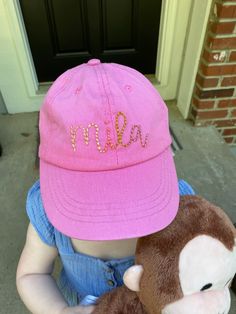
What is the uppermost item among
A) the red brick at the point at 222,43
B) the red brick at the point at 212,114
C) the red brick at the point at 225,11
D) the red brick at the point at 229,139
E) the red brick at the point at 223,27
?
the red brick at the point at 225,11

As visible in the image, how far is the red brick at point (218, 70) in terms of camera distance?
1.66m

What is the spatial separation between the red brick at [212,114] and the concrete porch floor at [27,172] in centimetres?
8

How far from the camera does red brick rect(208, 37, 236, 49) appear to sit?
5.10ft

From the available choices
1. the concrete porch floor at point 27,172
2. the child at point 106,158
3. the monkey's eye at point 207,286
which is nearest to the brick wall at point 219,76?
the concrete porch floor at point 27,172

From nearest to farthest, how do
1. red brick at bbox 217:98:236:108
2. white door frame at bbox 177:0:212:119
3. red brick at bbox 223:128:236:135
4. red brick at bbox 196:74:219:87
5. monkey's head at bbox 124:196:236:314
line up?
1. monkey's head at bbox 124:196:236:314
2. white door frame at bbox 177:0:212:119
3. red brick at bbox 196:74:219:87
4. red brick at bbox 217:98:236:108
5. red brick at bbox 223:128:236:135

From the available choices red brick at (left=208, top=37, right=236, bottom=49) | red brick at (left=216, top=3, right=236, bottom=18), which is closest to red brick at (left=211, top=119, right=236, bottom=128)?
red brick at (left=208, top=37, right=236, bottom=49)

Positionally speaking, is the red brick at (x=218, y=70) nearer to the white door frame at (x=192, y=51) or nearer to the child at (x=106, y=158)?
the white door frame at (x=192, y=51)

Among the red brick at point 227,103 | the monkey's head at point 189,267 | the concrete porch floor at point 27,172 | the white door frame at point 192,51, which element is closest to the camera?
the monkey's head at point 189,267

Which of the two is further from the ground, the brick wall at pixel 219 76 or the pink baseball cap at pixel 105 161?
the pink baseball cap at pixel 105 161

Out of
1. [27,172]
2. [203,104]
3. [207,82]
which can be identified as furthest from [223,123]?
[27,172]

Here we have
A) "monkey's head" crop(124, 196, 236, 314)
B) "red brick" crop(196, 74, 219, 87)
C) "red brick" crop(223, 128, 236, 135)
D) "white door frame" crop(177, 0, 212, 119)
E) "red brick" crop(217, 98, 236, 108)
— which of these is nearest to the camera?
"monkey's head" crop(124, 196, 236, 314)

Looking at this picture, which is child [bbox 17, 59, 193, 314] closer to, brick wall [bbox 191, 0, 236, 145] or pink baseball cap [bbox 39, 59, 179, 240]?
pink baseball cap [bbox 39, 59, 179, 240]

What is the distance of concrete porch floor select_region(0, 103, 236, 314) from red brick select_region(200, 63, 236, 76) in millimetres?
355

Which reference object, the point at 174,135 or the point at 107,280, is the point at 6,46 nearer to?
the point at 174,135
